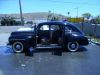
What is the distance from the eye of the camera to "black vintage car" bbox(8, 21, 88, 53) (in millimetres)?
15609

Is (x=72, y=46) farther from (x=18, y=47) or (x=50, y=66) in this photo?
(x=50, y=66)

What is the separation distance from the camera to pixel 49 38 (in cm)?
1580

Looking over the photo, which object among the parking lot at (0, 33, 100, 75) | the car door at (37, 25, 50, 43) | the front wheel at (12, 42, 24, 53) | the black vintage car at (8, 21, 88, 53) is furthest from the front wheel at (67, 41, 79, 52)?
the front wheel at (12, 42, 24, 53)

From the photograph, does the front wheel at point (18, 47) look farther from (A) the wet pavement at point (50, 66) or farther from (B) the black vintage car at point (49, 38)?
(A) the wet pavement at point (50, 66)

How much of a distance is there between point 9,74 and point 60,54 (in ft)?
17.8

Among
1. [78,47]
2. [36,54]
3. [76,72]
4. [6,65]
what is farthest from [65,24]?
[76,72]

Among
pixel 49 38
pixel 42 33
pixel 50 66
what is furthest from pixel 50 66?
pixel 42 33

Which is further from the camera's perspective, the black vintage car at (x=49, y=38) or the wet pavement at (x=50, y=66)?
the black vintage car at (x=49, y=38)

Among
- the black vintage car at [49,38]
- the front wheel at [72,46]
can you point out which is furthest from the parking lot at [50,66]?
the front wheel at [72,46]

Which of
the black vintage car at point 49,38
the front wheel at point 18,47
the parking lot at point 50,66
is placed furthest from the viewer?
the front wheel at point 18,47

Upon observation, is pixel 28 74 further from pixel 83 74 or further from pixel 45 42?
pixel 45 42

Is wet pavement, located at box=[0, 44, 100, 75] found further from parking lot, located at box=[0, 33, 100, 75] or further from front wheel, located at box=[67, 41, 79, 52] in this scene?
front wheel, located at box=[67, 41, 79, 52]

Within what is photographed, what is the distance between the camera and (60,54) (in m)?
14.7

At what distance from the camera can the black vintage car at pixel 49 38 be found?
615 inches
